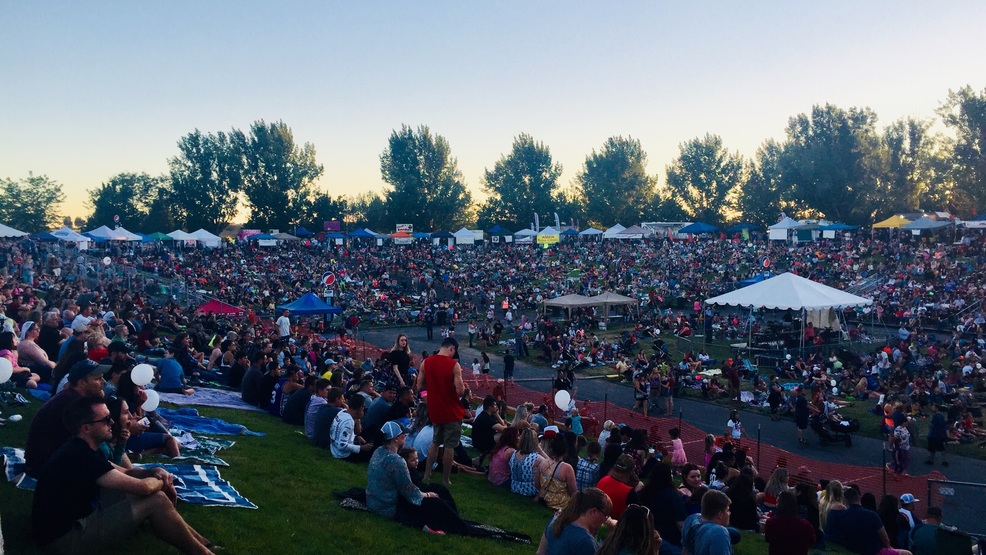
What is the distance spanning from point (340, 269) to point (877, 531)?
47.9 m

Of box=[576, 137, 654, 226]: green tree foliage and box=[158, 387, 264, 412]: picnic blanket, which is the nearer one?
box=[158, 387, 264, 412]: picnic blanket

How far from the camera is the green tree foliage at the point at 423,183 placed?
264ft

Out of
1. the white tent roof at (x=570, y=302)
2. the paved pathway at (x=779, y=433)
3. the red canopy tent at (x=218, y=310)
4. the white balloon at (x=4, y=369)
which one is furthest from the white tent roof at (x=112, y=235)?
the white balloon at (x=4, y=369)

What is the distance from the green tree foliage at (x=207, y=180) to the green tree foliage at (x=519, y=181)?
88.4ft

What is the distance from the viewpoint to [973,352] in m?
23.5

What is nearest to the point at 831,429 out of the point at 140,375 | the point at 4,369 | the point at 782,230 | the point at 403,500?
the point at 403,500

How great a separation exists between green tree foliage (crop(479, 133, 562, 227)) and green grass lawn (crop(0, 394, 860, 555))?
Answer: 7598cm

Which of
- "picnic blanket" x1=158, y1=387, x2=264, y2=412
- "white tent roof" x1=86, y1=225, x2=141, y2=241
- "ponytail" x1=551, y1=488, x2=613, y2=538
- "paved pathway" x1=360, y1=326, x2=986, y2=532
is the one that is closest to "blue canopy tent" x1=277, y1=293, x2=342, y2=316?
"paved pathway" x1=360, y1=326, x2=986, y2=532

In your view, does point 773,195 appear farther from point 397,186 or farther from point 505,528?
point 505,528

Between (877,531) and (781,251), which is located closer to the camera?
(877,531)

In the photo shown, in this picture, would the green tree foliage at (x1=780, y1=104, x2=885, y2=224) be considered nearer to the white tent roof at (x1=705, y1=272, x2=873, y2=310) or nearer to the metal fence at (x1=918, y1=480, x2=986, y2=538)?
the white tent roof at (x1=705, y1=272, x2=873, y2=310)

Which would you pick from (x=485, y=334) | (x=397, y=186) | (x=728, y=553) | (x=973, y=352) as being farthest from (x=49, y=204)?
(x=728, y=553)

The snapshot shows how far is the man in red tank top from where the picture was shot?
882 cm

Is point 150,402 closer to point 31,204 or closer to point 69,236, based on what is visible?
point 69,236
